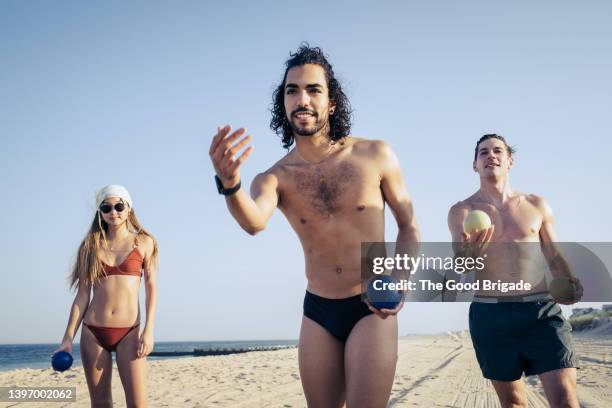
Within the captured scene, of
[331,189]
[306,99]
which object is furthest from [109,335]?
[306,99]

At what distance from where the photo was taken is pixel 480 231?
16.7 ft

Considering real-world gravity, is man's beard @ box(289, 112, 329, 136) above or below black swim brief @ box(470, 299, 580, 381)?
above

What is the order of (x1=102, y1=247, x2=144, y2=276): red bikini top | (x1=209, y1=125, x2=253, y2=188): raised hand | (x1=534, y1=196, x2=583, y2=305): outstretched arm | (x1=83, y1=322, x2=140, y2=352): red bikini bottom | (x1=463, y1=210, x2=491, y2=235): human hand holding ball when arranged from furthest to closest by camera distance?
(x1=102, y1=247, x2=144, y2=276): red bikini top < (x1=83, y1=322, x2=140, y2=352): red bikini bottom < (x1=534, y1=196, x2=583, y2=305): outstretched arm < (x1=463, y1=210, x2=491, y2=235): human hand holding ball < (x1=209, y1=125, x2=253, y2=188): raised hand

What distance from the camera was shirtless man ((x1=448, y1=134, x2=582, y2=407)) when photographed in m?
5.12

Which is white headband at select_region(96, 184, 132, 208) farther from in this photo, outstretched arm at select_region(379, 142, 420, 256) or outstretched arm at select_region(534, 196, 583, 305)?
outstretched arm at select_region(534, 196, 583, 305)

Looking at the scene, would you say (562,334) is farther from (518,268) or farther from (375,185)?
(375,185)

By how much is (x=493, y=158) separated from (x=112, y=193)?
13.2 ft

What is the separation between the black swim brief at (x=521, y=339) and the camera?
17.0 ft

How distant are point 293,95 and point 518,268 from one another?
2.86 m

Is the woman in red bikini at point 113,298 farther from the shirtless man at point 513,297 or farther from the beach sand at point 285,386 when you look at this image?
the beach sand at point 285,386

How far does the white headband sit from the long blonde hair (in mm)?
106

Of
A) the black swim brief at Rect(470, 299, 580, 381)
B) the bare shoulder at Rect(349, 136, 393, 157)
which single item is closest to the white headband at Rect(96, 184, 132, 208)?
the bare shoulder at Rect(349, 136, 393, 157)

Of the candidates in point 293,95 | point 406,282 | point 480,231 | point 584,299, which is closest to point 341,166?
point 293,95

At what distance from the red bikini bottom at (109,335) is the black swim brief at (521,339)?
3495 mm
